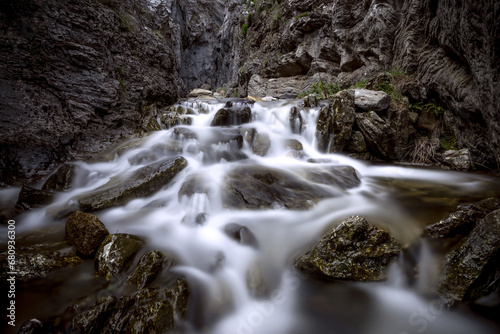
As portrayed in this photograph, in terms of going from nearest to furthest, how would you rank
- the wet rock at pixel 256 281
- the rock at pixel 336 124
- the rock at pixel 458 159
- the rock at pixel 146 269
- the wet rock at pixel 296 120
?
the rock at pixel 146 269
the wet rock at pixel 256 281
the rock at pixel 458 159
the rock at pixel 336 124
the wet rock at pixel 296 120

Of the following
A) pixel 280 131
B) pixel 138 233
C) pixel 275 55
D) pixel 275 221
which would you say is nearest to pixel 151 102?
pixel 280 131

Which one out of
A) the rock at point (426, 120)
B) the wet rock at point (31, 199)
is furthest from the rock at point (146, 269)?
the rock at point (426, 120)

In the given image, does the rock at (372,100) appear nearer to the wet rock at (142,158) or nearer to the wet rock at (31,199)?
the wet rock at (142,158)

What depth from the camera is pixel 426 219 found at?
2699mm

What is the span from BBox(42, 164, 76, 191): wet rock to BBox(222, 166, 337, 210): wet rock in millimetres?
3109

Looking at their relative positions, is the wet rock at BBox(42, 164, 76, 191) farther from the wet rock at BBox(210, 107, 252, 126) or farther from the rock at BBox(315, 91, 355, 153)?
the rock at BBox(315, 91, 355, 153)

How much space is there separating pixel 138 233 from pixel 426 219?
365 cm

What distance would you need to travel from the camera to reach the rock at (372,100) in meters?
6.12

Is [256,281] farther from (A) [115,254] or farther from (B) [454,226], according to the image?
(B) [454,226]

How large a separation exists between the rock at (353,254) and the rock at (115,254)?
5.78 ft

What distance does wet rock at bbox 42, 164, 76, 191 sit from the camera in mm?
4207

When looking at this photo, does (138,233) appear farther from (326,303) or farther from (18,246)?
(326,303)

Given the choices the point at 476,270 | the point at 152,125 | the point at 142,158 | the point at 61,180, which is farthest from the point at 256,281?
the point at 152,125

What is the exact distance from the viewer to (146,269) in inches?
83.4
